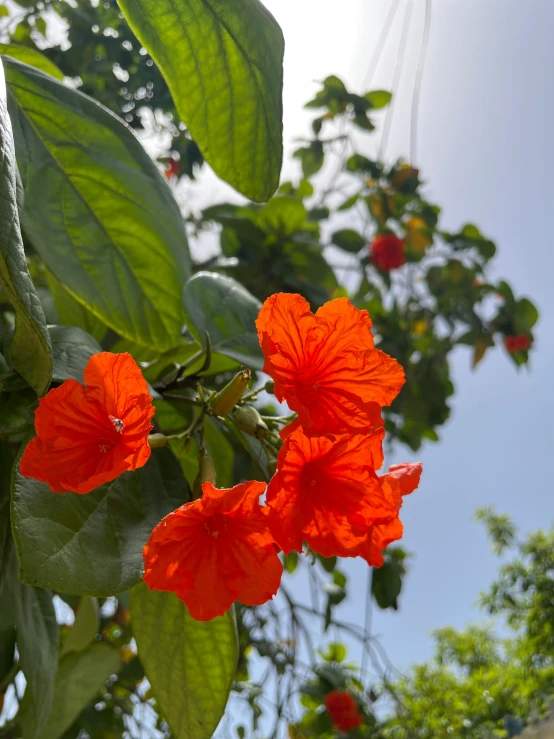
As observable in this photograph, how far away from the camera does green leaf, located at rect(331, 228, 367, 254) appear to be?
2123 mm

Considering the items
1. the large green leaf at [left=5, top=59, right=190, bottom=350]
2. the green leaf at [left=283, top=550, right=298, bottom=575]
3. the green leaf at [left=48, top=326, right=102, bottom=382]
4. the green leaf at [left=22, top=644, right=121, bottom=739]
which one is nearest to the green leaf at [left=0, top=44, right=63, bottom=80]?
the large green leaf at [left=5, top=59, right=190, bottom=350]

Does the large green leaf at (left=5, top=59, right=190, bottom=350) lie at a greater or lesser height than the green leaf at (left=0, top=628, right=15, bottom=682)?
greater

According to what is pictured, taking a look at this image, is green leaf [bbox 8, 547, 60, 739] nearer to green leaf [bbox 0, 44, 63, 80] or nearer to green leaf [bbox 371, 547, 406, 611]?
green leaf [bbox 0, 44, 63, 80]

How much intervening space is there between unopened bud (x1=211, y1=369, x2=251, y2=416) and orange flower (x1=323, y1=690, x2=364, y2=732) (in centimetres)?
146

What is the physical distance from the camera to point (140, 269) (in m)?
0.67

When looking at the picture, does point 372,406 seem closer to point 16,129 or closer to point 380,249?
point 16,129

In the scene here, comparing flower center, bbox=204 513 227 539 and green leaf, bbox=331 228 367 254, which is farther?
green leaf, bbox=331 228 367 254

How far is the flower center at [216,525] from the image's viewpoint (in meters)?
0.46

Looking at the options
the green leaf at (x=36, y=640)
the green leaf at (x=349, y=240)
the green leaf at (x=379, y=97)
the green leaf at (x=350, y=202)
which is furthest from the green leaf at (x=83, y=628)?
the green leaf at (x=379, y=97)

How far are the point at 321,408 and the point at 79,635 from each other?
2.05 ft

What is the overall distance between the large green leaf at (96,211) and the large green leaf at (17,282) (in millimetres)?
264

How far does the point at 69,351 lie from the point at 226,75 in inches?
11.3

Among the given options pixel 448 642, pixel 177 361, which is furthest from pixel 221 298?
pixel 448 642

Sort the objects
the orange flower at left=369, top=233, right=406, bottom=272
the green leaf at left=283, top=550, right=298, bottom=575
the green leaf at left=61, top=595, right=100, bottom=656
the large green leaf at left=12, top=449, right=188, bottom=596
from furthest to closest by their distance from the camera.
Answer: the orange flower at left=369, top=233, right=406, bottom=272 < the green leaf at left=283, top=550, right=298, bottom=575 < the green leaf at left=61, top=595, right=100, bottom=656 < the large green leaf at left=12, top=449, right=188, bottom=596
